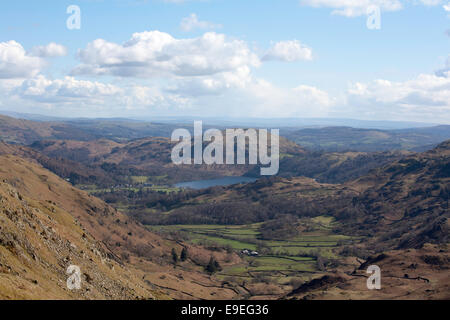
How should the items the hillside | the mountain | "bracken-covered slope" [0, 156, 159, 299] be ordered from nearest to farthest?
"bracken-covered slope" [0, 156, 159, 299]
the hillside
the mountain

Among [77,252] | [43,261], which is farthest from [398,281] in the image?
[43,261]

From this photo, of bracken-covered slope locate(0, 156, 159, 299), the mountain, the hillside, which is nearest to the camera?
bracken-covered slope locate(0, 156, 159, 299)

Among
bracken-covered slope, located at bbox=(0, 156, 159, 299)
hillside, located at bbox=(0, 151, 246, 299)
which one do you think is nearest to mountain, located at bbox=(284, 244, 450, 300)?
hillside, located at bbox=(0, 151, 246, 299)

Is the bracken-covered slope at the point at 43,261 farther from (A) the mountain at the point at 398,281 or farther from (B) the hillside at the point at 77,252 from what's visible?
(A) the mountain at the point at 398,281

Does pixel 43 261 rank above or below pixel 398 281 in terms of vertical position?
above

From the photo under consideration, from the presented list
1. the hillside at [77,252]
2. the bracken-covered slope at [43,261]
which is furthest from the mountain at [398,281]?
the bracken-covered slope at [43,261]

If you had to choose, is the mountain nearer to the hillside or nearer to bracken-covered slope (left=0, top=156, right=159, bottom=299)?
the hillside

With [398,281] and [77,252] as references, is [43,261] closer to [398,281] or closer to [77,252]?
[77,252]

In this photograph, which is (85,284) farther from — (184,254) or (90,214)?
(90,214)
